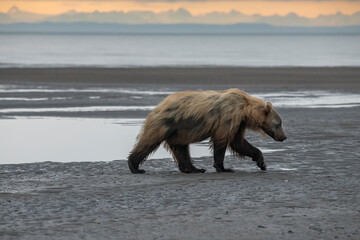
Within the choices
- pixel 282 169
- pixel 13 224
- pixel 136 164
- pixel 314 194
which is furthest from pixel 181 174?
pixel 13 224

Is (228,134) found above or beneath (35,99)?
above

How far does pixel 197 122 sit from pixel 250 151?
40.2 inches

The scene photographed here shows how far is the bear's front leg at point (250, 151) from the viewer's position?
40.7ft

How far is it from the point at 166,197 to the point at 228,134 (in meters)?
2.40

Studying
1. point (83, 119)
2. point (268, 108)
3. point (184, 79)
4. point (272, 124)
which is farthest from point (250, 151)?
point (184, 79)

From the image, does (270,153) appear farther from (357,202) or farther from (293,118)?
(293,118)

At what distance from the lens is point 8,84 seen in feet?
118

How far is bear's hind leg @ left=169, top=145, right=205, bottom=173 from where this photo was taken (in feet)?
40.5

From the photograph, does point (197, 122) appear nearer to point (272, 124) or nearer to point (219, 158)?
point (219, 158)

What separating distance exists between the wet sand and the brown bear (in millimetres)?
374

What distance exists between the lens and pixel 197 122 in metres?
12.1

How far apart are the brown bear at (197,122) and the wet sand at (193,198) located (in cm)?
37

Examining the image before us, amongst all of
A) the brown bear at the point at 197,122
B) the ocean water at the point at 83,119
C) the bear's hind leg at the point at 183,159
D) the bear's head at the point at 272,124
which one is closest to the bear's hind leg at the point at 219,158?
the brown bear at the point at 197,122

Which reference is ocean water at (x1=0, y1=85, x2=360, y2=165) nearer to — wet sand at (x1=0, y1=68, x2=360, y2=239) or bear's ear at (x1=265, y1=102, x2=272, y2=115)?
wet sand at (x1=0, y1=68, x2=360, y2=239)
